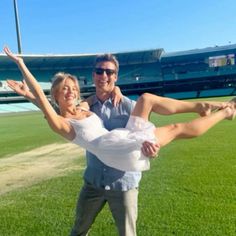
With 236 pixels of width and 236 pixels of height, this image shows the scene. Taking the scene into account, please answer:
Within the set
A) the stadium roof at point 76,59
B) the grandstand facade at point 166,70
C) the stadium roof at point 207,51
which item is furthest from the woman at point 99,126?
the stadium roof at point 207,51

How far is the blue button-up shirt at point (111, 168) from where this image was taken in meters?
3.70

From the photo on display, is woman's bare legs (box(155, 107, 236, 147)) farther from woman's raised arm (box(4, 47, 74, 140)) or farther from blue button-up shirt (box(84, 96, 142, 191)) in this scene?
woman's raised arm (box(4, 47, 74, 140))

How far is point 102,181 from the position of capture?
3.75 meters

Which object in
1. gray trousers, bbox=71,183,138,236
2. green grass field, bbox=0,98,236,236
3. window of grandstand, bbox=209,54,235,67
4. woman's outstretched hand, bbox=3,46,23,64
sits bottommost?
green grass field, bbox=0,98,236,236

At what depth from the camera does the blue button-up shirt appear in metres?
3.70

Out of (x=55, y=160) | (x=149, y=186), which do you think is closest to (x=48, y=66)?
(x=55, y=160)

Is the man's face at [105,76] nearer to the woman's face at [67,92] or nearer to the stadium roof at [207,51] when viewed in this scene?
the woman's face at [67,92]

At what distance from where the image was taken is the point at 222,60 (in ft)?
257

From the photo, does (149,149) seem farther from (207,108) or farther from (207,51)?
(207,51)

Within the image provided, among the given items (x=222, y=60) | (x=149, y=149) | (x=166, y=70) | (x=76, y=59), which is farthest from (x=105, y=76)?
(x=166, y=70)

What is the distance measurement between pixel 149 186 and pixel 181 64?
77.4 meters

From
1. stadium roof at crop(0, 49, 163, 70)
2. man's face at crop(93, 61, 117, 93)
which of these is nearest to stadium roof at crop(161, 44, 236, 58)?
stadium roof at crop(0, 49, 163, 70)

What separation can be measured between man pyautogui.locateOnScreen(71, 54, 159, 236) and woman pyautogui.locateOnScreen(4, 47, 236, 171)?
0.46 ft

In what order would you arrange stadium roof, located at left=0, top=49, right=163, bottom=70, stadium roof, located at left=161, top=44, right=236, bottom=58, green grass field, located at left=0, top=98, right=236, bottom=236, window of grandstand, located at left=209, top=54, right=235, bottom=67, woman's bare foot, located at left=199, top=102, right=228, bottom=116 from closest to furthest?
1. woman's bare foot, located at left=199, top=102, right=228, bottom=116
2. green grass field, located at left=0, top=98, right=236, bottom=236
3. stadium roof, located at left=0, top=49, right=163, bottom=70
4. window of grandstand, located at left=209, top=54, right=235, bottom=67
5. stadium roof, located at left=161, top=44, right=236, bottom=58
